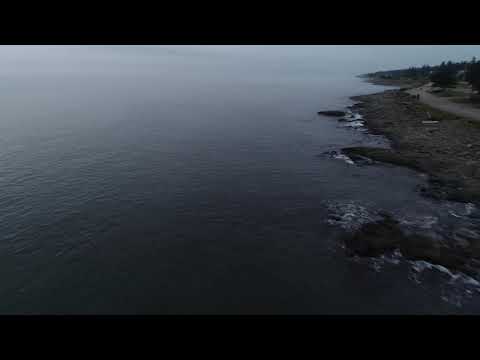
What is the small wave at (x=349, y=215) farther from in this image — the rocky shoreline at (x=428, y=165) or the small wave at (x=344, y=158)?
the small wave at (x=344, y=158)

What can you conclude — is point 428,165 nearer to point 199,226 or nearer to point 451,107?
point 199,226

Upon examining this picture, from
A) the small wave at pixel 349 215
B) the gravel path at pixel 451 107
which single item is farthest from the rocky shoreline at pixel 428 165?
the gravel path at pixel 451 107

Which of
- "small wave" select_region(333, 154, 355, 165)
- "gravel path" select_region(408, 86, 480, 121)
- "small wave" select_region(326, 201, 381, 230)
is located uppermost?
"gravel path" select_region(408, 86, 480, 121)

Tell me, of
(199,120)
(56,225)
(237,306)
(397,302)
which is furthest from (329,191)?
(199,120)

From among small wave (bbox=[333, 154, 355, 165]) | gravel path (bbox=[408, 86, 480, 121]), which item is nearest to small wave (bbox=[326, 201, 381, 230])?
small wave (bbox=[333, 154, 355, 165])

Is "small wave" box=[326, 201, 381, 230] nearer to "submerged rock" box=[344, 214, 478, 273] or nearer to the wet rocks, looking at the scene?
the wet rocks

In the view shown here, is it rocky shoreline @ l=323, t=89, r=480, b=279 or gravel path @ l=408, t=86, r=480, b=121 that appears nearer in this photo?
rocky shoreline @ l=323, t=89, r=480, b=279

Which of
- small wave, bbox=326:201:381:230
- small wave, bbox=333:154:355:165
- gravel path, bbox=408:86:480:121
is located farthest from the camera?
gravel path, bbox=408:86:480:121

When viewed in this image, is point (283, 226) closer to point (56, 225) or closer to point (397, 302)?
point (397, 302)
